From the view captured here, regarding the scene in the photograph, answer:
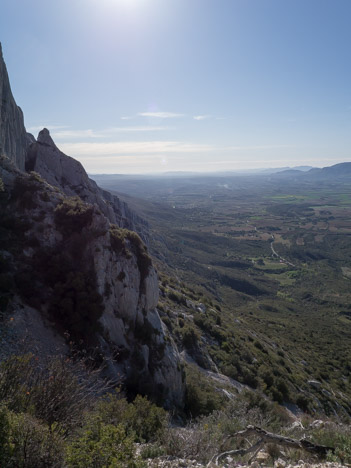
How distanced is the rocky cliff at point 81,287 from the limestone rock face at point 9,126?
8.28 meters

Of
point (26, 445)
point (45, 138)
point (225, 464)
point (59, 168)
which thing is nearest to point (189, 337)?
point (225, 464)

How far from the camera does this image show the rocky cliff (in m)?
12.7

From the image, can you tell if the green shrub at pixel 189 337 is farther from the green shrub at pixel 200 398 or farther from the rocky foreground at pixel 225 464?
the rocky foreground at pixel 225 464

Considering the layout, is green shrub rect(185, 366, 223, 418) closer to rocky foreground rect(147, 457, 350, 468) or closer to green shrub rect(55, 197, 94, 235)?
rocky foreground rect(147, 457, 350, 468)

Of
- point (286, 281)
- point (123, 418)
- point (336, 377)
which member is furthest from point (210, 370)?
point (286, 281)

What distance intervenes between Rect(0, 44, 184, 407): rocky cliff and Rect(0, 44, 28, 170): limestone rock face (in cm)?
828

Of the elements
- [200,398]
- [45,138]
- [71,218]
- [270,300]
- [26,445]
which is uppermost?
[45,138]

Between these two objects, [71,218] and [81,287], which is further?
[71,218]

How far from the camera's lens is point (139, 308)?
1694 centimetres

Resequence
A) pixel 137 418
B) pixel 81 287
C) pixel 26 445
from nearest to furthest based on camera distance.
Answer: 1. pixel 26 445
2. pixel 137 418
3. pixel 81 287

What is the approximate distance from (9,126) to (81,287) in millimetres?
22176

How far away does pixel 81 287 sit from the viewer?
13.8 meters

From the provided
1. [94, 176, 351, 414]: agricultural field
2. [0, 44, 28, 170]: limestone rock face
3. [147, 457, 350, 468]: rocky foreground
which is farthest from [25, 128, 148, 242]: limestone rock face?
[147, 457, 350, 468]: rocky foreground

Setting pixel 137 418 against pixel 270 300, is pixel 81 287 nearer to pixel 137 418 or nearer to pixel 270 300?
pixel 137 418
